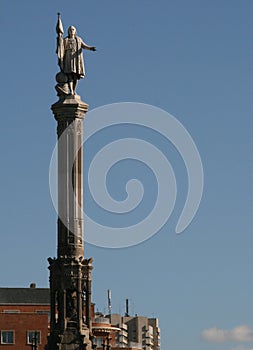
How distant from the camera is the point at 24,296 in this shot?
183 m

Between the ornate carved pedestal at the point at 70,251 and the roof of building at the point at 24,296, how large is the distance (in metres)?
87.4

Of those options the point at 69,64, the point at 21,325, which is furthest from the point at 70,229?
the point at 21,325

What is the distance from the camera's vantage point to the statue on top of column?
95.2 meters

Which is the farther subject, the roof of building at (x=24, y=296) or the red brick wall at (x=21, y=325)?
the roof of building at (x=24, y=296)

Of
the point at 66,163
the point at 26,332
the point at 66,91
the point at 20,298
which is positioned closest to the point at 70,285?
the point at 66,163

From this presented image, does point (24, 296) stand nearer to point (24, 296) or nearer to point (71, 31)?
point (24, 296)

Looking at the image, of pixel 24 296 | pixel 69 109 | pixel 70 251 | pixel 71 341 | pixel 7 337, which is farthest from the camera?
pixel 24 296

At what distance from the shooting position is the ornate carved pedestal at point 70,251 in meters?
90.2

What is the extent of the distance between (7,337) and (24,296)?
54.9 feet

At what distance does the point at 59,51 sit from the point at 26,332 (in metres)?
76.6

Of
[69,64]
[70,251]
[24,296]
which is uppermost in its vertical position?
[24,296]

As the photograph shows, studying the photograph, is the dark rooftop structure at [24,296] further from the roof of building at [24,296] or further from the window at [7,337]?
the window at [7,337]

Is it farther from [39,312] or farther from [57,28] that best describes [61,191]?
[39,312]

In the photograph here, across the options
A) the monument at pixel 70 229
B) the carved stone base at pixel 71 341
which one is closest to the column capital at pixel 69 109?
the monument at pixel 70 229
